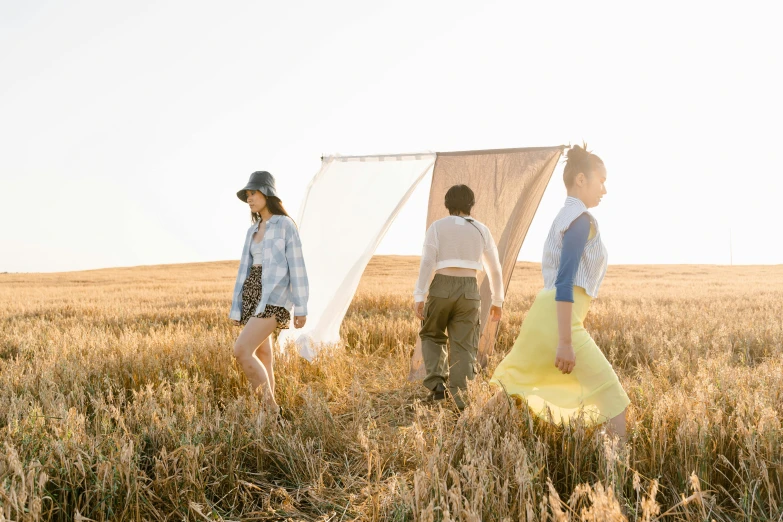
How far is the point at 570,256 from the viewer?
302 centimetres

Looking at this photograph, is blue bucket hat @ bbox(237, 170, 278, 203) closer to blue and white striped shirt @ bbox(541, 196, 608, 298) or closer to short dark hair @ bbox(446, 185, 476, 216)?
short dark hair @ bbox(446, 185, 476, 216)

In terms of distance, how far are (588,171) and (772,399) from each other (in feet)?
7.09

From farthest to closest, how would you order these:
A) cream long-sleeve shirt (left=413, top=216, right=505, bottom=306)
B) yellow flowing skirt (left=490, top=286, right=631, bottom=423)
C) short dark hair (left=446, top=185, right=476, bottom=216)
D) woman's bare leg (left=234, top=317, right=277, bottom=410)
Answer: short dark hair (left=446, top=185, right=476, bottom=216) < cream long-sleeve shirt (left=413, top=216, right=505, bottom=306) < woman's bare leg (left=234, top=317, right=277, bottom=410) < yellow flowing skirt (left=490, top=286, right=631, bottom=423)

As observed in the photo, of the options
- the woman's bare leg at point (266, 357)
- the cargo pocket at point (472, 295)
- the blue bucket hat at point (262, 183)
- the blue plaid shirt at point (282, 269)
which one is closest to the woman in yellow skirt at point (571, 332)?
the cargo pocket at point (472, 295)

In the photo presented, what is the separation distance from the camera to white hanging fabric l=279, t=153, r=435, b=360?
6.28m

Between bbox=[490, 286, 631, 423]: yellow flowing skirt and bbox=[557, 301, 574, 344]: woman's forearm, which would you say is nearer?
bbox=[557, 301, 574, 344]: woman's forearm

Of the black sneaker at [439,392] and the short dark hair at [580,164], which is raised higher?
the short dark hair at [580,164]

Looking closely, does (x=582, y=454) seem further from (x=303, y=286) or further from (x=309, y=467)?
(x=303, y=286)

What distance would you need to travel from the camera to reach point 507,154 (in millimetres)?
6086

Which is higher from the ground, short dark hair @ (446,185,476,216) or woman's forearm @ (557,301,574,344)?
short dark hair @ (446,185,476,216)

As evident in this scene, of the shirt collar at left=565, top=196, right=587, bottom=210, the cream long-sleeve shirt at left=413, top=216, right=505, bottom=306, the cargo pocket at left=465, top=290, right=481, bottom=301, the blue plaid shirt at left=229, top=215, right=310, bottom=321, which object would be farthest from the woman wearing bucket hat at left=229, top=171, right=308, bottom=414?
the shirt collar at left=565, top=196, right=587, bottom=210

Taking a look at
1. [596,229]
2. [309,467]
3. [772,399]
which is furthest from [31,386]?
[772,399]

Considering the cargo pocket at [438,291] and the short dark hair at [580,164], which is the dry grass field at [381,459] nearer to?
the cargo pocket at [438,291]

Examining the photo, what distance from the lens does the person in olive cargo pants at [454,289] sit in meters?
4.88
